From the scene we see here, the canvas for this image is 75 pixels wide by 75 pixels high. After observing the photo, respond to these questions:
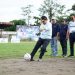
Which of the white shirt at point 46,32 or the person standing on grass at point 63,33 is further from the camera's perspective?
the person standing on grass at point 63,33

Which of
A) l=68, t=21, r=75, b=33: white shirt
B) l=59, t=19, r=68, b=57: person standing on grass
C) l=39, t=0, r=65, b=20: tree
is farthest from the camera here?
l=39, t=0, r=65, b=20: tree

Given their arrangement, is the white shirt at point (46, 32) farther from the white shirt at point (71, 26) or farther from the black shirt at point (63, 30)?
the black shirt at point (63, 30)

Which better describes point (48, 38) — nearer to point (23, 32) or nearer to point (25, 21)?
point (23, 32)

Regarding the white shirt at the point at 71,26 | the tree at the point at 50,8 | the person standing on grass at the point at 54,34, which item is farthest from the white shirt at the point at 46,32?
the tree at the point at 50,8

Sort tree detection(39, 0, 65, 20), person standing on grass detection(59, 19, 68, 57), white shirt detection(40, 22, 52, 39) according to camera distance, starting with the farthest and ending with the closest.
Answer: tree detection(39, 0, 65, 20)
person standing on grass detection(59, 19, 68, 57)
white shirt detection(40, 22, 52, 39)

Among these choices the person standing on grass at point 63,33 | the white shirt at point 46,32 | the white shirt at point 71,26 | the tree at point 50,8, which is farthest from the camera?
the tree at point 50,8

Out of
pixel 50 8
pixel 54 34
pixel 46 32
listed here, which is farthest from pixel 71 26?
pixel 50 8

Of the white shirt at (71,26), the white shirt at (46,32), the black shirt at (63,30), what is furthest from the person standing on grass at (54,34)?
the white shirt at (46,32)

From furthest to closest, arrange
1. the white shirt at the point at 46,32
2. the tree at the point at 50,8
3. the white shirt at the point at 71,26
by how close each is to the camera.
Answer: the tree at the point at 50,8, the white shirt at the point at 71,26, the white shirt at the point at 46,32

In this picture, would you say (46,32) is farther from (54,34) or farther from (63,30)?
(63,30)

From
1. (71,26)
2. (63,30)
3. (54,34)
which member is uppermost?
(71,26)

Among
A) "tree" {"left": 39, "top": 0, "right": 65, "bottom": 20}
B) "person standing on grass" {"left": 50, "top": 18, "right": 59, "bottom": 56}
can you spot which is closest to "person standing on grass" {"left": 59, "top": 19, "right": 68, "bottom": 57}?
"person standing on grass" {"left": 50, "top": 18, "right": 59, "bottom": 56}

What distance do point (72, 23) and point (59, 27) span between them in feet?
3.93

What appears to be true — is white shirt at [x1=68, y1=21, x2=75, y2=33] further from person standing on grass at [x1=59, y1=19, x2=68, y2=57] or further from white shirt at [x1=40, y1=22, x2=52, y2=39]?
white shirt at [x1=40, y1=22, x2=52, y2=39]
